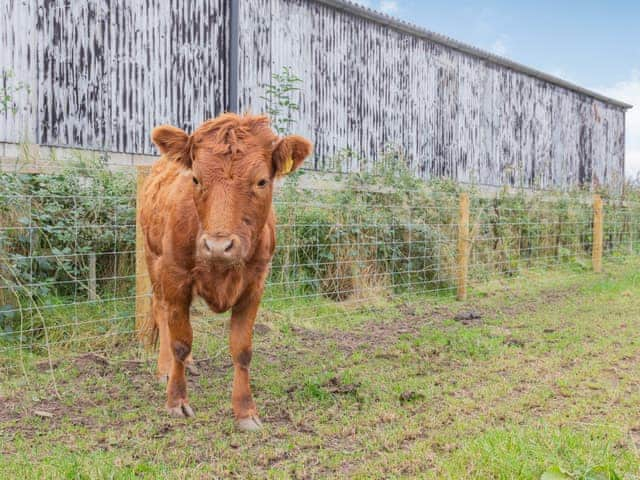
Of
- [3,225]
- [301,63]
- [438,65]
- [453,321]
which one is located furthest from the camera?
[438,65]

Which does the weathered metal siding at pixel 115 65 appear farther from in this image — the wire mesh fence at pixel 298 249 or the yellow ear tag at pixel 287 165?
the yellow ear tag at pixel 287 165

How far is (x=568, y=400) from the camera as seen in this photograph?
400 cm

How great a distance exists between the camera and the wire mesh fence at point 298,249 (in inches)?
205

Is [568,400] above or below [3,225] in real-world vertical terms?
below

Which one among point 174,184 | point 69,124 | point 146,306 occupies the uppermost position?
point 69,124

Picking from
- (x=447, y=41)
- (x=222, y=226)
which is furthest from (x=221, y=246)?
(x=447, y=41)

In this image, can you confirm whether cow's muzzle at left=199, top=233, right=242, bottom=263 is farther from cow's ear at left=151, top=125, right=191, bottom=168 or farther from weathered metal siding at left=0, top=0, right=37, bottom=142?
weathered metal siding at left=0, top=0, right=37, bottom=142

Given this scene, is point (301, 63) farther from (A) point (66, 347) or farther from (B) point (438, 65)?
(A) point (66, 347)

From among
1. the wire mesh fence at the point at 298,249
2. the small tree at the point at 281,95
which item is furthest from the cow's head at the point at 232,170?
the small tree at the point at 281,95

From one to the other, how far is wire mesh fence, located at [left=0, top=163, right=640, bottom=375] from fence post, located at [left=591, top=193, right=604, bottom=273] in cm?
26

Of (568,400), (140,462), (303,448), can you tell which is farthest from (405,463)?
(568,400)

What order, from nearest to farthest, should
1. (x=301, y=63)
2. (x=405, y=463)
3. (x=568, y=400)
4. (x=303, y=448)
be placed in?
1. (x=405, y=463)
2. (x=303, y=448)
3. (x=568, y=400)
4. (x=301, y=63)

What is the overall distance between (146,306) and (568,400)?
3733 millimetres

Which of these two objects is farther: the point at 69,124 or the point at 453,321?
the point at 69,124
